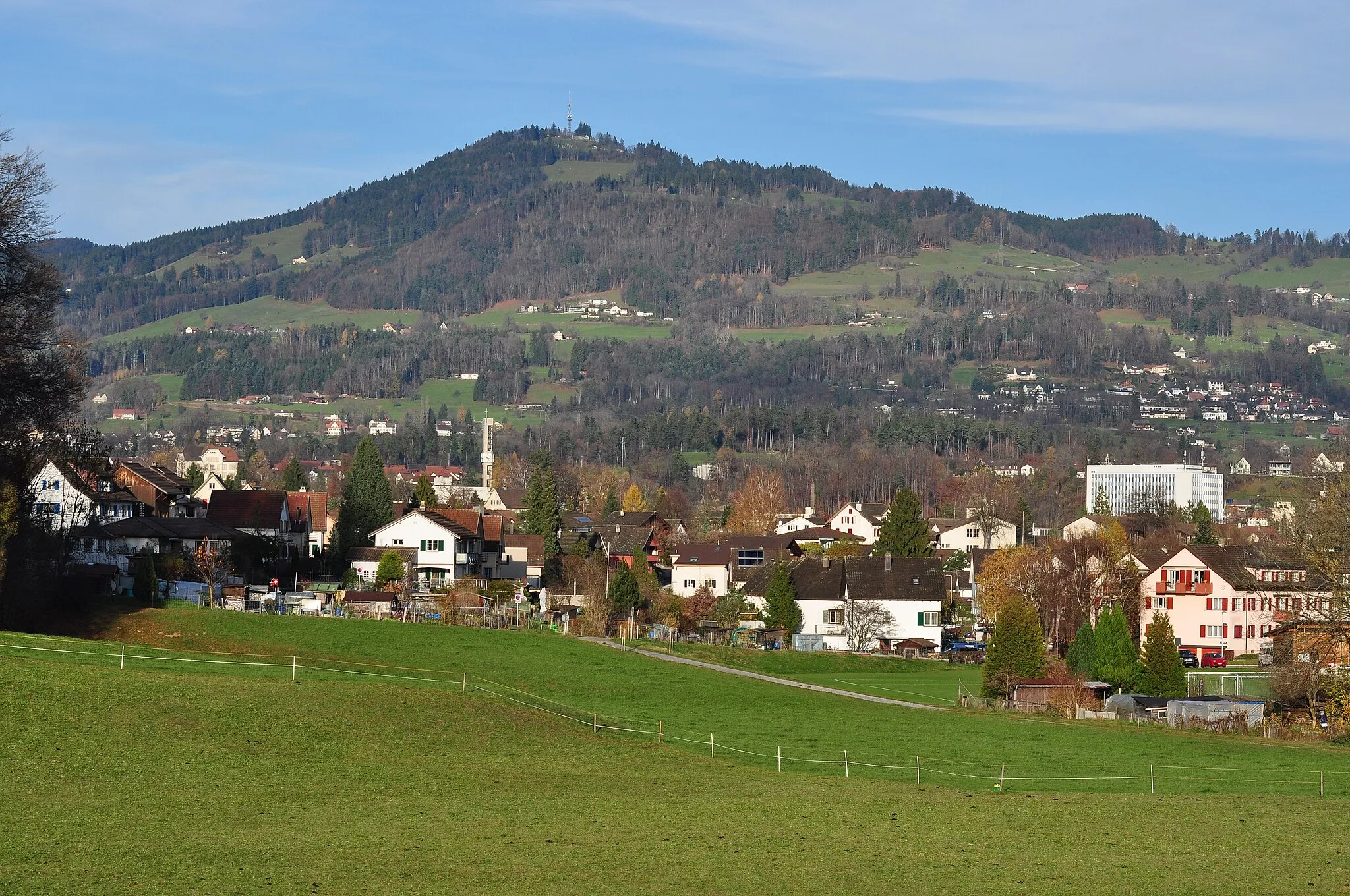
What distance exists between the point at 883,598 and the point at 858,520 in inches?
2652

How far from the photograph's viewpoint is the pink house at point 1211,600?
286 ft

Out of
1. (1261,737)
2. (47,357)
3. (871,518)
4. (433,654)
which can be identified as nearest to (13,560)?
(47,357)

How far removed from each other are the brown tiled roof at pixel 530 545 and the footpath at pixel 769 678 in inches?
1369

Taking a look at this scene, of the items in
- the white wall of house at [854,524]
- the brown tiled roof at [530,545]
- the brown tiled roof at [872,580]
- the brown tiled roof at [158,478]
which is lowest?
the brown tiled roof at [872,580]

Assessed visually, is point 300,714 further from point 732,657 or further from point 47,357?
point 732,657

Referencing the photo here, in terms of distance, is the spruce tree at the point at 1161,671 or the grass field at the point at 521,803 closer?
the grass field at the point at 521,803

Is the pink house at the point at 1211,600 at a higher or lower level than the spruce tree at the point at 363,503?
lower

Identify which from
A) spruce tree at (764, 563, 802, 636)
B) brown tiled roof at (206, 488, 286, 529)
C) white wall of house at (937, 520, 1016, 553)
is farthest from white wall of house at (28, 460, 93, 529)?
white wall of house at (937, 520, 1016, 553)

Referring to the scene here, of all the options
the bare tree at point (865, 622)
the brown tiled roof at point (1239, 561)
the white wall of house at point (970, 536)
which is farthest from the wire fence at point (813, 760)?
the white wall of house at point (970, 536)

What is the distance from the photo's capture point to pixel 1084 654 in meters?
63.8

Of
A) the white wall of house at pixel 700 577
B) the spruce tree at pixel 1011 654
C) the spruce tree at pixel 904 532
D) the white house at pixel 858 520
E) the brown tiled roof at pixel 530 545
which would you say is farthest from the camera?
the white house at pixel 858 520

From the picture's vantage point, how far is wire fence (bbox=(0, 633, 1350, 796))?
35.8 meters

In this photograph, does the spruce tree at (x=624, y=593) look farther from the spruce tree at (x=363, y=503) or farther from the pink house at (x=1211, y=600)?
the pink house at (x=1211, y=600)

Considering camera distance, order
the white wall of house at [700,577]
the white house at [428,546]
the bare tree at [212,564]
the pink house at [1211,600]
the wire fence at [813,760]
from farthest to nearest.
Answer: the white wall of house at [700,577] < the white house at [428,546] < the pink house at [1211,600] < the bare tree at [212,564] < the wire fence at [813,760]
